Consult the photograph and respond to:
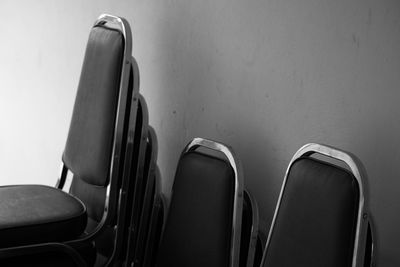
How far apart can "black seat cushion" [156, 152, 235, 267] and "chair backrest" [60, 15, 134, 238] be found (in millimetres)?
189

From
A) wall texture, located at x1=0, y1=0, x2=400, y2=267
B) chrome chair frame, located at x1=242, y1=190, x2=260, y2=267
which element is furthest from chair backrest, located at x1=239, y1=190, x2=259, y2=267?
wall texture, located at x1=0, y1=0, x2=400, y2=267

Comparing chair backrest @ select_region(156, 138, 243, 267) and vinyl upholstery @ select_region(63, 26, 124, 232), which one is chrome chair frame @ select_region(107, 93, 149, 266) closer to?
vinyl upholstery @ select_region(63, 26, 124, 232)

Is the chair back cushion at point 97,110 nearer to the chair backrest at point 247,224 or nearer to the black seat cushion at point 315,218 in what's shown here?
the chair backrest at point 247,224

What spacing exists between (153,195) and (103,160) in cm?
20

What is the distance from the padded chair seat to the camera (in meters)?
1.91

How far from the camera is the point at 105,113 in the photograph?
2.07m

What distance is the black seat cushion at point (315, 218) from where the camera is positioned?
1.43m

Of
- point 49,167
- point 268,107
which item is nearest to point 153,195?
point 268,107

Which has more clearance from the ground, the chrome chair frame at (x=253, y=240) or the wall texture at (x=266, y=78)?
the wall texture at (x=266, y=78)

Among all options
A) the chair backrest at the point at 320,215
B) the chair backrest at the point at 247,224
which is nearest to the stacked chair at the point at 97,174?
the chair backrest at the point at 247,224

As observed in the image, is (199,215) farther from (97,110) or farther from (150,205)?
(97,110)

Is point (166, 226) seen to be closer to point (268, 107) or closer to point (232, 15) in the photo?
point (268, 107)

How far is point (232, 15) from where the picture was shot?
2090mm

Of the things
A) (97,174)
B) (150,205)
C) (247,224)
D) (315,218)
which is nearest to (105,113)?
(97,174)
